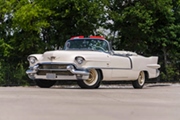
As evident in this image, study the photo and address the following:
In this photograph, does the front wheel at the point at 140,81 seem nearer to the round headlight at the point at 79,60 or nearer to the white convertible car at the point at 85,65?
the white convertible car at the point at 85,65

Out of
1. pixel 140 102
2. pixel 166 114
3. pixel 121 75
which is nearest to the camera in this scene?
pixel 166 114

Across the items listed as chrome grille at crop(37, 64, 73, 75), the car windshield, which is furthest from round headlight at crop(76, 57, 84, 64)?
the car windshield

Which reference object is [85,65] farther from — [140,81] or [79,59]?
[140,81]

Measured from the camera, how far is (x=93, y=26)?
25.5 meters

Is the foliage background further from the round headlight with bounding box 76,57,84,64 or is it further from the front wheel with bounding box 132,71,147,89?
the round headlight with bounding box 76,57,84,64

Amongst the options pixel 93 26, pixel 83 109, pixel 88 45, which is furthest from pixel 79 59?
pixel 93 26

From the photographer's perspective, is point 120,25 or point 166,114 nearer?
point 166,114

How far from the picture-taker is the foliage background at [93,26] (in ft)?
81.7


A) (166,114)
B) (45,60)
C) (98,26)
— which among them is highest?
(98,26)

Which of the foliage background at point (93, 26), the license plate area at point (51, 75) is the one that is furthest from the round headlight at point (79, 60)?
the foliage background at point (93, 26)

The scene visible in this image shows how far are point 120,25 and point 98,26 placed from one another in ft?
4.72

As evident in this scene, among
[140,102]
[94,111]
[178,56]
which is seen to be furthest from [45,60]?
[178,56]

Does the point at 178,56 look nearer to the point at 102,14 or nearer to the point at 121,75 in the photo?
the point at 102,14

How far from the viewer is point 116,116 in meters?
6.99
